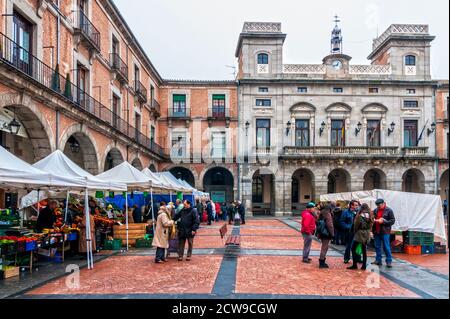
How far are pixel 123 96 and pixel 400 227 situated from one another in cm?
1822

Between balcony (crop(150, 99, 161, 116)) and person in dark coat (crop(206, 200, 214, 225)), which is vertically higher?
balcony (crop(150, 99, 161, 116))

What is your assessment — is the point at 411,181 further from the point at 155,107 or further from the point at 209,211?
the point at 155,107

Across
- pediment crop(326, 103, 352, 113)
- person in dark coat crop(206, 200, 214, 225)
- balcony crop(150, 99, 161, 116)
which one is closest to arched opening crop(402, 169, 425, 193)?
pediment crop(326, 103, 352, 113)

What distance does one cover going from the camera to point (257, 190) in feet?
118

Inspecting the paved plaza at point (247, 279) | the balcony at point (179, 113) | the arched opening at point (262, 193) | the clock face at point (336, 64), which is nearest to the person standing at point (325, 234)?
the paved plaza at point (247, 279)

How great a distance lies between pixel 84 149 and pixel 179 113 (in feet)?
53.7

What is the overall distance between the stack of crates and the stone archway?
12.6m

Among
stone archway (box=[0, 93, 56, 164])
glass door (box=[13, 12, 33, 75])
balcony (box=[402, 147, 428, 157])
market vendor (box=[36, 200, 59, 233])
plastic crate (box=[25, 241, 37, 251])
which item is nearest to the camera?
plastic crate (box=[25, 241, 37, 251])

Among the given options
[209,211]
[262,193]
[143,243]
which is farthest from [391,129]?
[143,243]

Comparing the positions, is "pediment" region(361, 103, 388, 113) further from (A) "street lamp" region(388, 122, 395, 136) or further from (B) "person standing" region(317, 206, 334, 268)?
(B) "person standing" region(317, 206, 334, 268)

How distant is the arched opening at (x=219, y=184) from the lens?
35719mm

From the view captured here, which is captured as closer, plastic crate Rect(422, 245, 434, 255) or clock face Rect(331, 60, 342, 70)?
plastic crate Rect(422, 245, 434, 255)

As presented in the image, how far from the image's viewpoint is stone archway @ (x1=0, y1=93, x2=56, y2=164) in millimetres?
12353

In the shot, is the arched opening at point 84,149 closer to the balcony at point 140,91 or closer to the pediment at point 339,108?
the balcony at point 140,91
